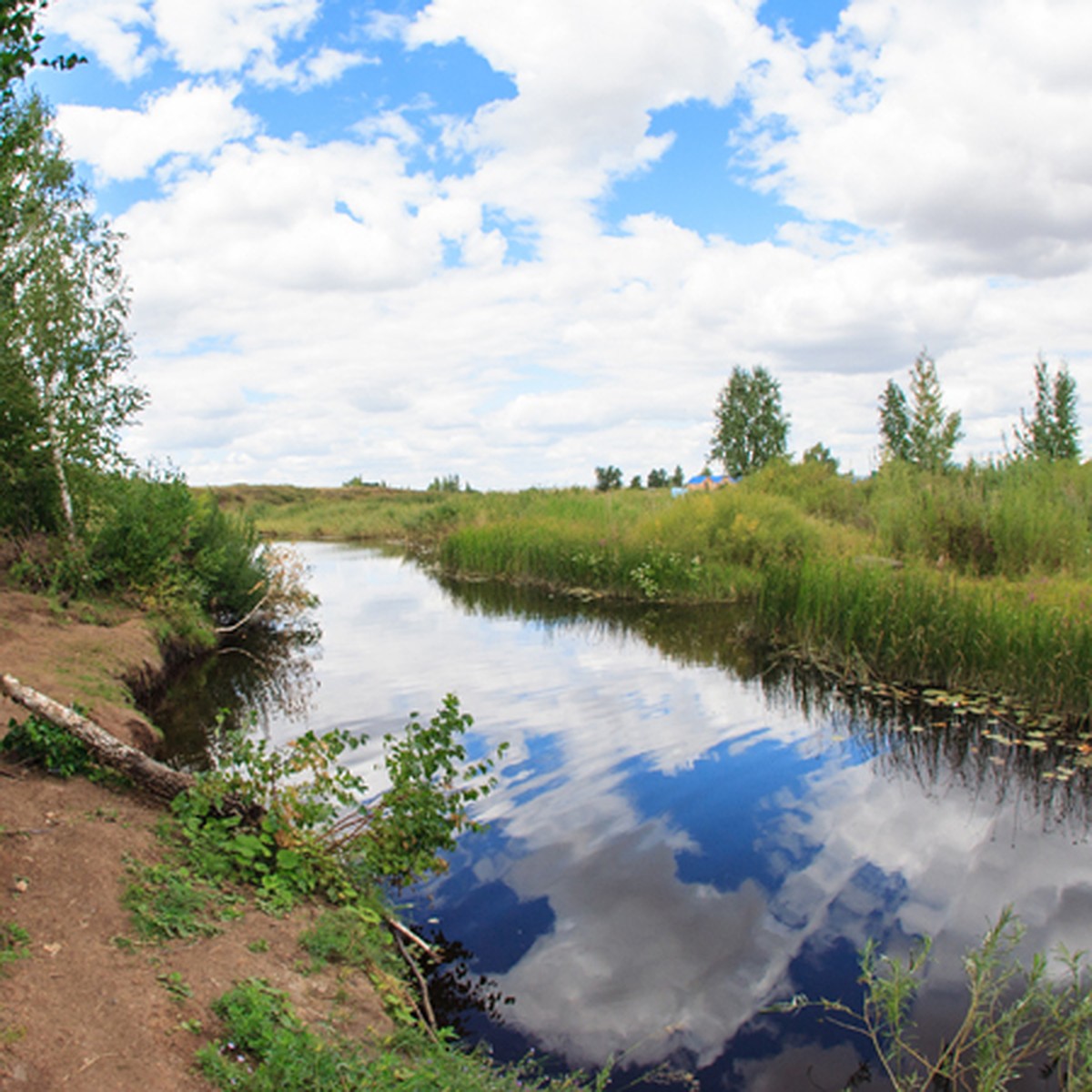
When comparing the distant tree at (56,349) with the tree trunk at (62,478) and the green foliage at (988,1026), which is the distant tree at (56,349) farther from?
the green foliage at (988,1026)

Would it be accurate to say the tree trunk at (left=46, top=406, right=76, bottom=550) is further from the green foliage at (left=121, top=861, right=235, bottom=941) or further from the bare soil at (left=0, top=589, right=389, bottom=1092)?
the green foliage at (left=121, top=861, right=235, bottom=941)

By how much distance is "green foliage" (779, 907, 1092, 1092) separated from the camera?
11.3ft

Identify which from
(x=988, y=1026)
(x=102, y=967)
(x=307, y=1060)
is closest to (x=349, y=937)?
(x=102, y=967)

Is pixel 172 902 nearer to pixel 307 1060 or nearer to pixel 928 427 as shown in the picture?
pixel 307 1060

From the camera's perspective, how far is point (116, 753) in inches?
203

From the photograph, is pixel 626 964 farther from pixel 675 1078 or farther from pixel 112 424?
pixel 112 424

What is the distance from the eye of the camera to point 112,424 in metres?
13.1

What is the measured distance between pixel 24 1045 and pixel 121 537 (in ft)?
36.5

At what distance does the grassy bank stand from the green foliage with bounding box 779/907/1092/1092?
4.71 metres

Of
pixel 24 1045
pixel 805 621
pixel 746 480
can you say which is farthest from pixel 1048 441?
pixel 24 1045

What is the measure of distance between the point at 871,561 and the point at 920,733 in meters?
5.97

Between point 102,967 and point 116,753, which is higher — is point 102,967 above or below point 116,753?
below

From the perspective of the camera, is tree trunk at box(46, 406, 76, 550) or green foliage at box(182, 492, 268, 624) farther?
green foliage at box(182, 492, 268, 624)

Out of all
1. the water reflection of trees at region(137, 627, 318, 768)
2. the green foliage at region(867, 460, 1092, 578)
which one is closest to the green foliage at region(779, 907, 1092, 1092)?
the water reflection of trees at region(137, 627, 318, 768)
